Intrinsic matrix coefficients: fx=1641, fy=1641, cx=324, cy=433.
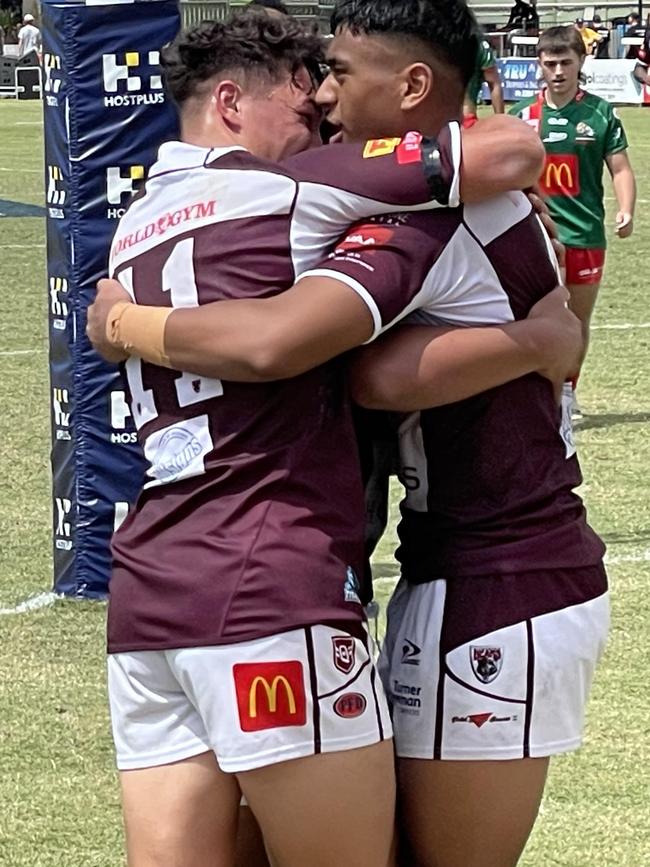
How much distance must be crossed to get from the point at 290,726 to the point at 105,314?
0.75 meters

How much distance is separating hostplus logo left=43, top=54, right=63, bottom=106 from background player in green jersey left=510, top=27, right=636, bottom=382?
4.01m

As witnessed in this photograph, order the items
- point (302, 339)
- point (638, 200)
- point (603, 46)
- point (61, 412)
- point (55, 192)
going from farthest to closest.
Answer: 1. point (603, 46)
2. point (638, 200)
3. point (61, 412)
4. point (55, 192)
5. point (302, 339)

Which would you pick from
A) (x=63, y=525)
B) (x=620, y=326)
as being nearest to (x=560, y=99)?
(x=620, y=326)

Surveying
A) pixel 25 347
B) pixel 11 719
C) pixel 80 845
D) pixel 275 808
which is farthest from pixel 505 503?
pixel 25 347

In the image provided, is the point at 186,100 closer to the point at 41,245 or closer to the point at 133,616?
the point at 133,616

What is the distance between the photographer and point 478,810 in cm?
270

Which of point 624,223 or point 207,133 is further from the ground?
point 207,133

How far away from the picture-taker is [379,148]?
8.36 feet

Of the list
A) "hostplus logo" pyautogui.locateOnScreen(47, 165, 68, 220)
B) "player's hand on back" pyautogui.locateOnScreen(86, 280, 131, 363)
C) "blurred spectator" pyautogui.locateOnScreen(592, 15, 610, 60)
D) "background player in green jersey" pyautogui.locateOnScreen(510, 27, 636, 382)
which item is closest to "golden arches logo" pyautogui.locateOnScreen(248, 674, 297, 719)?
"player's hand on back" pyautogui.locateOnScreen(86, 280, 131, 363)

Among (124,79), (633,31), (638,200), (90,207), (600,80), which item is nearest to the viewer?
(124,79)

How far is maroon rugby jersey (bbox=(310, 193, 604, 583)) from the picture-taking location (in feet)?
8.29

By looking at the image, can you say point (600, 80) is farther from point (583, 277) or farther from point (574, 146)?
point (583, 277)

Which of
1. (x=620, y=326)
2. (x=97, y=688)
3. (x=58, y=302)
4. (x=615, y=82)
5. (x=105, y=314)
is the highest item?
(x=105, y=314)

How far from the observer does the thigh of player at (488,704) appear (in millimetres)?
2684
